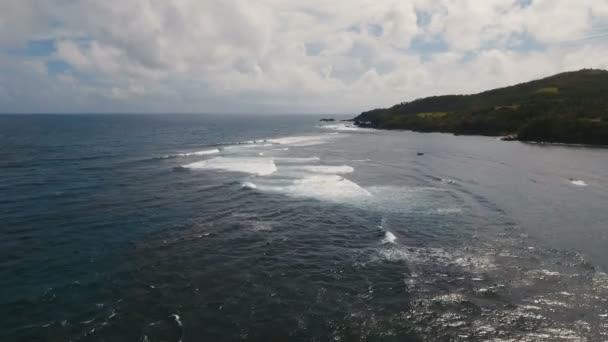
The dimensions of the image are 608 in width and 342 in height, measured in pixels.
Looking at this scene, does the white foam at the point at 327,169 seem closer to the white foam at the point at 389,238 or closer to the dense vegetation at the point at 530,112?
the white foam at the point at 389,238

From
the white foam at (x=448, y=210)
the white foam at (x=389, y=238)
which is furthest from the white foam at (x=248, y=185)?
the white foam at (x=448, y=210)

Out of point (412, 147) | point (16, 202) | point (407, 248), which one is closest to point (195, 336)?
point (407, 248)

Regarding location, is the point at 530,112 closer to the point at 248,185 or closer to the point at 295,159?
the point at 295,159

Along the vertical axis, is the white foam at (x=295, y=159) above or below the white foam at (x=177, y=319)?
above

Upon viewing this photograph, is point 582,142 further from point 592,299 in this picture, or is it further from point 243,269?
point 243,269

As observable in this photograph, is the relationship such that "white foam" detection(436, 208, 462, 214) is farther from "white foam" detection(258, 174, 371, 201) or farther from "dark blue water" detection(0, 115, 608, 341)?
"white foam" detection(258, 174, 371, 201)

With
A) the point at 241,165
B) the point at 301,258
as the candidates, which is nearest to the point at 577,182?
the point at 301,258

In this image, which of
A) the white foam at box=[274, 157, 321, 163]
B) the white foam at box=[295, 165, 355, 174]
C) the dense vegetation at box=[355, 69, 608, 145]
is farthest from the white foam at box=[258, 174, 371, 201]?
the dense vegetation at box=[355, 69, 608, 145]
